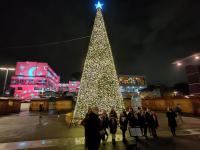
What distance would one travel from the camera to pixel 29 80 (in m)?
96.8

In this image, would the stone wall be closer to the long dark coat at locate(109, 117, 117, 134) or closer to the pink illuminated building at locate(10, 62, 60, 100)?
the long dark coat at locate(109, 117, 117, 134)

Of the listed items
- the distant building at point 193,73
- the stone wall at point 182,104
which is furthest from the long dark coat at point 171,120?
the distant building at point 193,73

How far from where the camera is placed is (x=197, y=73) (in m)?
34.8

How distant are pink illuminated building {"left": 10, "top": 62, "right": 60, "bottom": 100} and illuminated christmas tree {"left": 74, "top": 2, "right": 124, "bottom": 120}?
287 ft

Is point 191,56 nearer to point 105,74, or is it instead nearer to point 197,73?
point 197,73

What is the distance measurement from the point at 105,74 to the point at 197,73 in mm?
28970

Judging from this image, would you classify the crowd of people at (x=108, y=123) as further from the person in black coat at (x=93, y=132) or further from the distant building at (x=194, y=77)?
the distant building at (x=194, y=77)

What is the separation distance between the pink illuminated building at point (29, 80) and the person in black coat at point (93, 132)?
311 feet

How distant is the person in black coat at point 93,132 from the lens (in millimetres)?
6082

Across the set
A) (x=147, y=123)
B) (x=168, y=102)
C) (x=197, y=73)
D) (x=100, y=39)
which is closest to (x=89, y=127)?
(x=147, y=123)

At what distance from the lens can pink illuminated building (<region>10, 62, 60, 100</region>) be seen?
312 ft

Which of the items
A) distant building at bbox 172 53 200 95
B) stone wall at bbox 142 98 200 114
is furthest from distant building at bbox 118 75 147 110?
stone wall at bbox 142 98 200 114

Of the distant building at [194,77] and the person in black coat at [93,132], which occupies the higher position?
the distant building at [194,77]

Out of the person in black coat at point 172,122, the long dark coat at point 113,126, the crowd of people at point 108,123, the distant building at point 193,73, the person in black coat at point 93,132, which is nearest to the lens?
the person in black coat at point 93,132
